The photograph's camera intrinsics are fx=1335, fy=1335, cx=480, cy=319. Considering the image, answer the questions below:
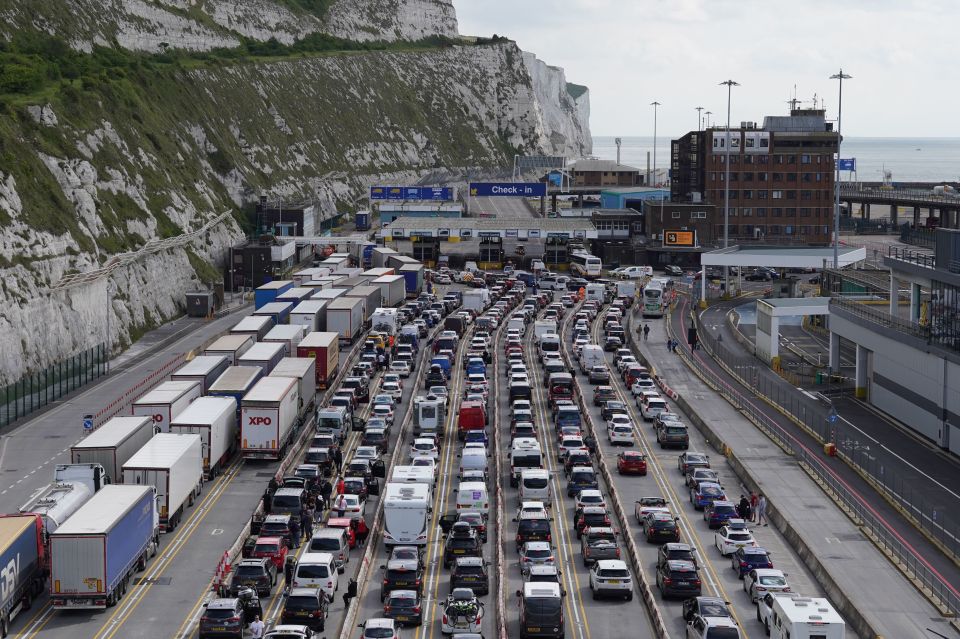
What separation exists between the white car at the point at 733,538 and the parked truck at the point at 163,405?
22718mm

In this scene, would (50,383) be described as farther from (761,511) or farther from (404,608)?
(404,608)

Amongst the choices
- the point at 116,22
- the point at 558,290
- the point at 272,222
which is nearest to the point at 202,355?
the point at 558,290

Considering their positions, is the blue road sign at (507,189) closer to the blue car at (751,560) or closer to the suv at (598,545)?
the suv at (598,545)

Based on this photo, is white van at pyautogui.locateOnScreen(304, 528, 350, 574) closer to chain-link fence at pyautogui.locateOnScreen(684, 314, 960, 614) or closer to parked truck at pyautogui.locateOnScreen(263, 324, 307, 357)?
chain-link fence at pyautogui.locateOnScreen(684, 314, 960, 614)

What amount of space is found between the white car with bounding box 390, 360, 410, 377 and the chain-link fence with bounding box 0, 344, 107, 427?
16800mm

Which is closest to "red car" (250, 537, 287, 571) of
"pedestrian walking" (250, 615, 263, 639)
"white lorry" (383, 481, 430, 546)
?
"white lorry" (383, 481, 430, 546)

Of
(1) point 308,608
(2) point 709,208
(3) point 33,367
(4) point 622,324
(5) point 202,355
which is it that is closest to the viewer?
(1) point 308,608

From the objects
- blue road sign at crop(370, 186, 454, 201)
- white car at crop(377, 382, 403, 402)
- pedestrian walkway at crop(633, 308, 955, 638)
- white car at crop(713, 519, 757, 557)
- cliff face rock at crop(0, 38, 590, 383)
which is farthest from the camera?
blue road sign at crop(370, 186, 454, 201)

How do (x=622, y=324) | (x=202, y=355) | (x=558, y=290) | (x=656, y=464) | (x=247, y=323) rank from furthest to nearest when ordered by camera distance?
Result: (x=558, y=290) → (x=622, y=324) → (x=247, y=323) → (x=202, y=355) → (x=656, y=464)

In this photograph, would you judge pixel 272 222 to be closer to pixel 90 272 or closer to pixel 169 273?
pixel 169 273

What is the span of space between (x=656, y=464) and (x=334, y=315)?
3418cm

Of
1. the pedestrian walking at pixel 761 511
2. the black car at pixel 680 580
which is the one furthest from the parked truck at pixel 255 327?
the black car at pixel 680 580

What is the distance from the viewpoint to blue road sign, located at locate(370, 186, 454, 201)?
558 ft

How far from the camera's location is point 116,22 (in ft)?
546
